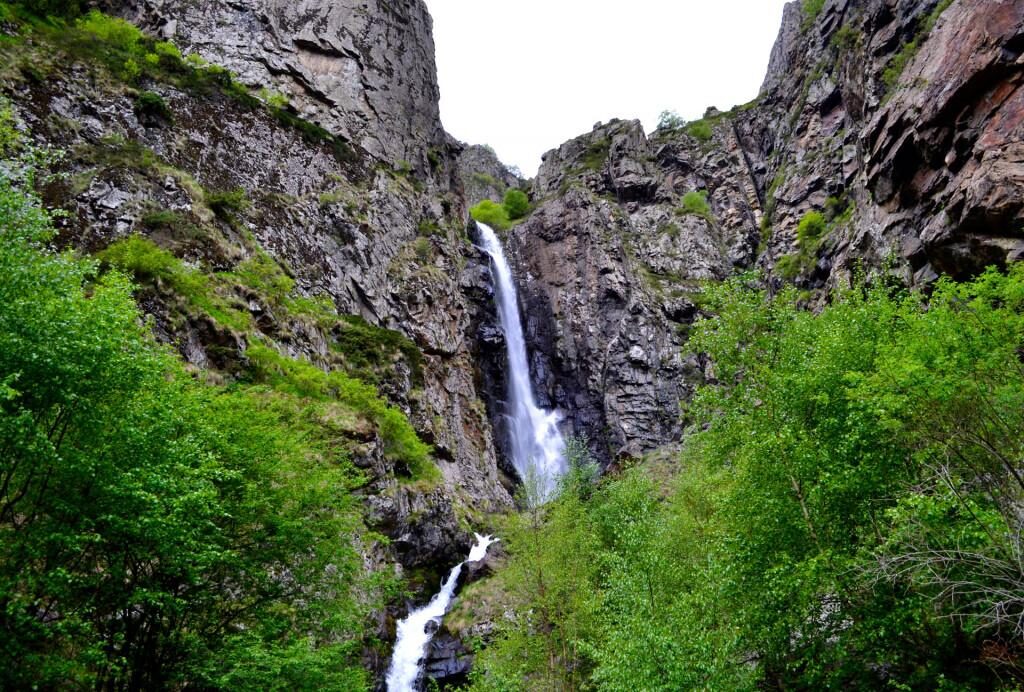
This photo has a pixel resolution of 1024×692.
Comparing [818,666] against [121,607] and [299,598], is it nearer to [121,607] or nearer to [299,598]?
[299,598]

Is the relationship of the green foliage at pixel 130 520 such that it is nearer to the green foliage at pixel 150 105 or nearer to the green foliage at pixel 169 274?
the green foliage at pixel 169 274

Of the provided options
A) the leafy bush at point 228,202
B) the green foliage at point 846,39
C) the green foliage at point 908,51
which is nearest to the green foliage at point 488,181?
the green foliage at point 846,39

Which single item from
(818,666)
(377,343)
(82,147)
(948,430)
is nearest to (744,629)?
(818,666)

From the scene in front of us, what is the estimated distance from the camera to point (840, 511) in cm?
1153

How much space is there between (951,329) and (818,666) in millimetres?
7199

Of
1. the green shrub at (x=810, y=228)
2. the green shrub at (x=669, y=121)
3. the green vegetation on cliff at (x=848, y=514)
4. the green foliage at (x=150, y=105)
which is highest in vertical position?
the green shrub at (x=669, y=121)

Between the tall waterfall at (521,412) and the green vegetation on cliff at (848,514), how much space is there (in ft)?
100

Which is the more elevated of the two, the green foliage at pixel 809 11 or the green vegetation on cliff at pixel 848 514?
the green foliage at pixel 809 11

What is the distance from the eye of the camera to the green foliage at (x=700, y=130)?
77.8m

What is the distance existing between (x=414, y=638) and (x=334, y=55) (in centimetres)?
4675

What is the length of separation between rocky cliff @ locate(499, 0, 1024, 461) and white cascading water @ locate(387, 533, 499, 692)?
21579 millimetres

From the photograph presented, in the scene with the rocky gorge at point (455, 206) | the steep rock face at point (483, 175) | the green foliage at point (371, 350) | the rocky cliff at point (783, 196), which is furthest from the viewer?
the steep rock face at point (483, 175)

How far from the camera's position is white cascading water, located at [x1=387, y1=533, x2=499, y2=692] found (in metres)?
21.6

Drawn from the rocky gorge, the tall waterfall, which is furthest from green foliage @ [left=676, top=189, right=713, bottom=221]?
the tall waterfall
